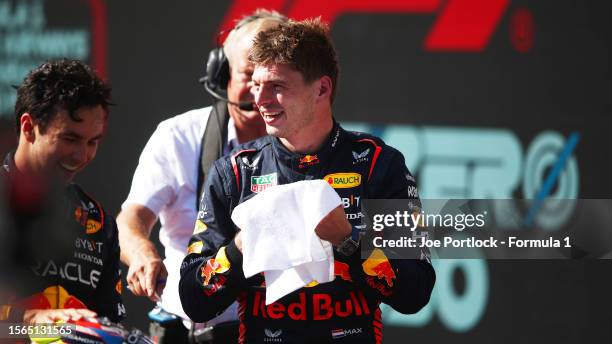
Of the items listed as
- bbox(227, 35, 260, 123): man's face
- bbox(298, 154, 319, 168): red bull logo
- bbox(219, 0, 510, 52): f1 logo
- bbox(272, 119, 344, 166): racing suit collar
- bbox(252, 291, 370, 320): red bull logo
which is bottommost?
bbox(252, 291, 370, 320): red bull logo

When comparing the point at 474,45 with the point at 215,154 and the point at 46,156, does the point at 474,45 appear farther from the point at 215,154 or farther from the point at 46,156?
the point at 46,156

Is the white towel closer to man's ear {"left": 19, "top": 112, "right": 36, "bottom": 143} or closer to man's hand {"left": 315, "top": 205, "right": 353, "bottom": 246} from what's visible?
man's hand {"left": 315, "top": 205, "right": 353, "bottom": 246}

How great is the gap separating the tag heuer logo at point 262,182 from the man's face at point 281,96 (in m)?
0.13

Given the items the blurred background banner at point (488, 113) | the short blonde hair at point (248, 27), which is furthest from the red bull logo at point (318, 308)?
the blurred background banner at point (488, 113)

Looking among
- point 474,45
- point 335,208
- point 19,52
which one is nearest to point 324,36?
point 335,208

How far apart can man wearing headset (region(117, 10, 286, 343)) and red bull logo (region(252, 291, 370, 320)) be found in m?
0.78

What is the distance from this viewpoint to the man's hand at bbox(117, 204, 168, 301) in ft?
9.98

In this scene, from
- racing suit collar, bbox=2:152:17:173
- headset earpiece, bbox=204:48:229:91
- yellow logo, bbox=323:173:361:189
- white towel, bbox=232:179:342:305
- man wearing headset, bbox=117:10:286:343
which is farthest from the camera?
headset earpiece, bbox=204:48:229:91

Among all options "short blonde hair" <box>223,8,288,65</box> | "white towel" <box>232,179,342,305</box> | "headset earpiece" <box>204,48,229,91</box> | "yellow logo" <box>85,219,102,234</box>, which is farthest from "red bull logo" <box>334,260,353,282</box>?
"headset earpiece" <box>204,48,229,91</box>

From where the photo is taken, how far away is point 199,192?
348 centimetres

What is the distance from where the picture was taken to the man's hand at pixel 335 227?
2469mm

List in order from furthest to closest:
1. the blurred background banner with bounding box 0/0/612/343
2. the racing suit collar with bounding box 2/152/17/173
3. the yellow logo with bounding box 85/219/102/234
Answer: the blurred background banner with bounding box 0/0/612/343 < the yellow logo with bounding box 85/219/102/234 < the racing suit collar with bounding box 2/152/17/173

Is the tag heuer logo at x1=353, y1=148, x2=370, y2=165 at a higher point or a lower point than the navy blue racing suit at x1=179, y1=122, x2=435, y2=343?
higher

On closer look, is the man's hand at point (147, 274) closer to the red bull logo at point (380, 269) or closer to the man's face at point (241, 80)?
the man's face at point (241, 80)
